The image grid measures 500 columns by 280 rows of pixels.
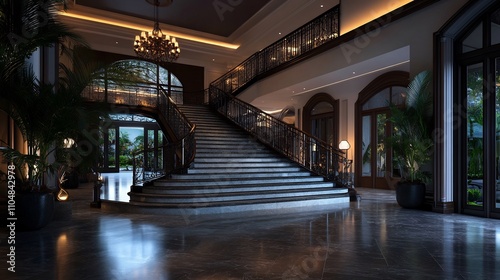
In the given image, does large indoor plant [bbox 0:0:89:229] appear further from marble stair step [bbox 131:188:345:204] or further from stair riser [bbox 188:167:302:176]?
stair riser [bbox 188:167:302:176]

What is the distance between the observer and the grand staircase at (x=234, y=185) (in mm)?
6449

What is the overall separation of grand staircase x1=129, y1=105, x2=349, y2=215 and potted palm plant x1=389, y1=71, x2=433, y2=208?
62.2 inches

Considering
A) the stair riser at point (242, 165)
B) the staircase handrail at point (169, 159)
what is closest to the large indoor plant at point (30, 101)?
the staircase handrail at point (169, 159)

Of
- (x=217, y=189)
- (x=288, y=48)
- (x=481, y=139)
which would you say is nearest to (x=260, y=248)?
(x=217, y=189)

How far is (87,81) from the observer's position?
5.16 meters

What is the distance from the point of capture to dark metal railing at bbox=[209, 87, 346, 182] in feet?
29.3

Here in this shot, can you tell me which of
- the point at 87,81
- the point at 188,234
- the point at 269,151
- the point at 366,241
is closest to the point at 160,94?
the point at 269,151

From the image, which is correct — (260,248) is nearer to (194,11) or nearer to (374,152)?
(374,152)

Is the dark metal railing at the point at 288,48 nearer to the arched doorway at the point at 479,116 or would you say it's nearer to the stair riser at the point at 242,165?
the stair riser at the point at 242,165

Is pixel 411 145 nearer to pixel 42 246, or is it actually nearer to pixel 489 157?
pixel 489 157

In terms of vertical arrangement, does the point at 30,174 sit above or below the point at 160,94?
below

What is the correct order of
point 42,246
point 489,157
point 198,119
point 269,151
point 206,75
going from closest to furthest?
point 42,246, point 489,157, point 269,151, point 198,119, point 206,75

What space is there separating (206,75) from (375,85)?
A: 31.2 feet

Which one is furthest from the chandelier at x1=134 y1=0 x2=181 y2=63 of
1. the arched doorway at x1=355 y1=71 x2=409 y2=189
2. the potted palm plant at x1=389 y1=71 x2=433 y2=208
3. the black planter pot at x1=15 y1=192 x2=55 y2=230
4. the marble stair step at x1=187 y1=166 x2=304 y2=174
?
the potted palm plant at x1=389 y1=71 x2=433 y2=208
